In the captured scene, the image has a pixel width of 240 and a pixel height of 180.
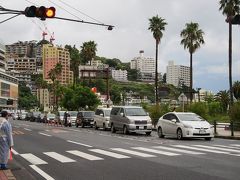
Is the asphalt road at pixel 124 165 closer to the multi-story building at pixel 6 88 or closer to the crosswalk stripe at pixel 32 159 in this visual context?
the crosswalk stripe at pixel 32 159

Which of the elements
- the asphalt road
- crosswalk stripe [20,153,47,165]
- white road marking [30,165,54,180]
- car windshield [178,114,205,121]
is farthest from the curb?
car windshield [178,114,205,121]

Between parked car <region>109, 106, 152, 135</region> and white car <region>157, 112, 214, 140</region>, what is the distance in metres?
3.33

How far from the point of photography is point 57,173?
37.6 ft


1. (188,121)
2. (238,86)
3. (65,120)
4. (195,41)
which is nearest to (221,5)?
(195,41)

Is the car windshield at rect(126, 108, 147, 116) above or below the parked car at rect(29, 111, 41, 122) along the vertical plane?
above

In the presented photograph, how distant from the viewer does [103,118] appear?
37.5 metres

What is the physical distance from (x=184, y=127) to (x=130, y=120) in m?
6.49

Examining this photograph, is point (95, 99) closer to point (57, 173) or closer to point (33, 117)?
point (33, 117)

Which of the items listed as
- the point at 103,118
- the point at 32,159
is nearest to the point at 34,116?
the point at 103,118

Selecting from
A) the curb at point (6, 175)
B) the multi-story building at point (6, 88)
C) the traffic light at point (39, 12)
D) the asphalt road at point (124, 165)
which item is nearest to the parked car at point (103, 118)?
the asphalt road at point (124, 165)

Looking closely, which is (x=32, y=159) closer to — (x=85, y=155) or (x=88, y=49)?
(x=85, y=155)

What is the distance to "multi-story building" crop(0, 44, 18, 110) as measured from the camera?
16025 cm

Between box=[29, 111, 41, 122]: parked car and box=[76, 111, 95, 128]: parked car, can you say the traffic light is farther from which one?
box=[29, 111, 41, 122]: parked car

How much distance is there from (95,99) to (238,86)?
90.6ft
